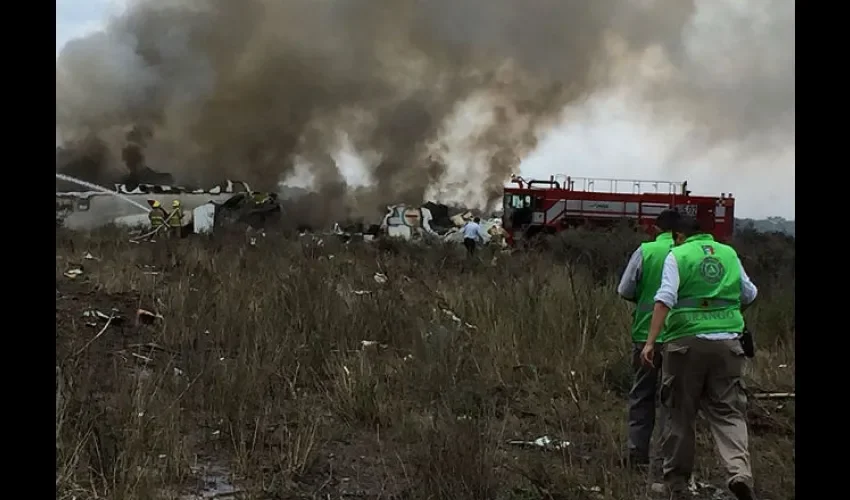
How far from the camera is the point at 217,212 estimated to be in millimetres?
21062

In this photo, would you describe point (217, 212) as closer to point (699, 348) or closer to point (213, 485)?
point (213, 485)

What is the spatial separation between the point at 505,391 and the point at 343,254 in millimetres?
8674

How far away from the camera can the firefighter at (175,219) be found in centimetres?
1949

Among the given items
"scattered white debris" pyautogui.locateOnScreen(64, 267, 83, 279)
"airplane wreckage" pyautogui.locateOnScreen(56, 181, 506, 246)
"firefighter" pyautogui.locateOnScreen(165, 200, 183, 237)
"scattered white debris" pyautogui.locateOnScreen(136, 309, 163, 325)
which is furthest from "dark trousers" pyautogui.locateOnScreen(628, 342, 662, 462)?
"firefighter" pyautogui.locateOnScreen(165, 200, 183, 237)

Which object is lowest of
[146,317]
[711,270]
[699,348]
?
[146,317]

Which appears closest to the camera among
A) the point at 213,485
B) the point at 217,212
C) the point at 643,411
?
the point at 213,485

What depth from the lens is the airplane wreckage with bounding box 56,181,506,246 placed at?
832 inches

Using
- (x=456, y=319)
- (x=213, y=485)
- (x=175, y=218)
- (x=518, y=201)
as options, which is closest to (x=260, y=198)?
(x=175, y=218)

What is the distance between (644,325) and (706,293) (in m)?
0.63

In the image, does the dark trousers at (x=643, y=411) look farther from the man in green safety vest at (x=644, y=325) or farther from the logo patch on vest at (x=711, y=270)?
the logo patch on vest at (x=711, y=270)
